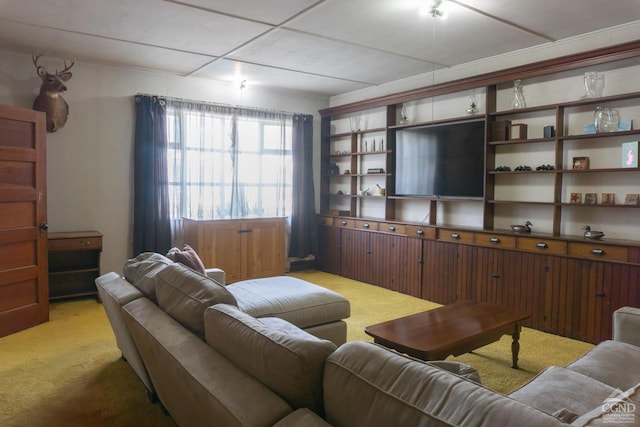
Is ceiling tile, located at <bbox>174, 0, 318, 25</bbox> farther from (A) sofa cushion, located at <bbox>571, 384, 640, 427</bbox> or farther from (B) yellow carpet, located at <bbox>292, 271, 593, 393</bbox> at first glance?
(A) sofa cushion, located at <bbox>571, 384, 640, 427</bbox>

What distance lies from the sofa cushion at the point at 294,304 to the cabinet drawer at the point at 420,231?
1892 mm

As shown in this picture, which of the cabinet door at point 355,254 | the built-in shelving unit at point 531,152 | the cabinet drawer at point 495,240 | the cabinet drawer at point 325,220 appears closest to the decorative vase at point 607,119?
the built-in shelving unit at point 531,152

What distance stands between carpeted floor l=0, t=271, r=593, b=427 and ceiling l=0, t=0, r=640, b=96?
262cm

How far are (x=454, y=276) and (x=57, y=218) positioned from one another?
4381 millimetres

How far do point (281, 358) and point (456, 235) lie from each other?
3644 mm

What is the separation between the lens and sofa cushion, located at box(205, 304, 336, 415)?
1269mm

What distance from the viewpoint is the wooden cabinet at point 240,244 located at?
5316mm

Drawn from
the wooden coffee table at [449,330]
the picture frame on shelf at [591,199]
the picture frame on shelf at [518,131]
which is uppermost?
the picture frame on shelf at [518,131]

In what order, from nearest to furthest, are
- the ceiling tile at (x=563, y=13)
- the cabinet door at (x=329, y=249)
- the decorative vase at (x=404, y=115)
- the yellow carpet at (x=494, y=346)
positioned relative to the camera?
1. the yellow carpet at (x=494, y=346)
2. the ceiling tile at (x=563, y=13)
3. the decorative vase at (x=404, y=115)
4. the cabinet door at (x=329, y=249)

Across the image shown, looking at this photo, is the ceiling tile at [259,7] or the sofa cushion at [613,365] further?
the ceiling tile at [259,7]

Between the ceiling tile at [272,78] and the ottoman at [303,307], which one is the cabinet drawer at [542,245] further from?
the ceiling tile at [272,78]

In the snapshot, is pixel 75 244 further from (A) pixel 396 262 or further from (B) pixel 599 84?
(B) pixel 599 84

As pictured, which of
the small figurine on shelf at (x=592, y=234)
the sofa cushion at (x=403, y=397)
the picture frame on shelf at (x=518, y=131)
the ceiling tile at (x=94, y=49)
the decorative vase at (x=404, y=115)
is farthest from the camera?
the decorative vase at (x=404, y=115)

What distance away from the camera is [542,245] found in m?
3.89
